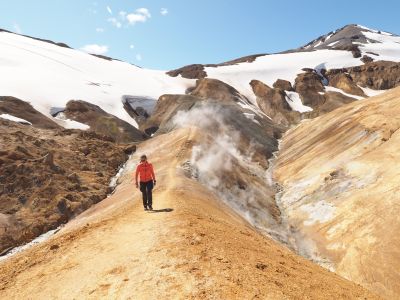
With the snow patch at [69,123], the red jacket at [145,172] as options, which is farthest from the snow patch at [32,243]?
the snow patch at [69,123]

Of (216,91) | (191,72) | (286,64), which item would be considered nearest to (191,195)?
(216,91)

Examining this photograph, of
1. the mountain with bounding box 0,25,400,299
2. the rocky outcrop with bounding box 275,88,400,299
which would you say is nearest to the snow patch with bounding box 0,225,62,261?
the mountain with bounding box 0,25,400,299

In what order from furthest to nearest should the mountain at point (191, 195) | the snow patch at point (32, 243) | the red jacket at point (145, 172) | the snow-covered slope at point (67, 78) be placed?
the snow-covered slope at point (67, 78), the snow patch at point (32, 243), the red jacket at point (145, 172), the mountain at point (191, 195)

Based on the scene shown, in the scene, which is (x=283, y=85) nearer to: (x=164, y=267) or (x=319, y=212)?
(x=319, y=212)

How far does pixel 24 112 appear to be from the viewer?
236 ft

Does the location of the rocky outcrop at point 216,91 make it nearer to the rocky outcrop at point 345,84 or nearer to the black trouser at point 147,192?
the rocky outcrop at point 345,84

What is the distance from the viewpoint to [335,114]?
67.1 m

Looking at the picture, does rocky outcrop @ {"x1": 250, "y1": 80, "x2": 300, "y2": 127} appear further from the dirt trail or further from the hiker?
the dirt trail

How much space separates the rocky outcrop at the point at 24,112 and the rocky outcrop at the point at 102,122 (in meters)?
8.27

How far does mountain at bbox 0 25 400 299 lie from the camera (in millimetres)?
13039

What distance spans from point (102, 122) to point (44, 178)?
4213 centimetres

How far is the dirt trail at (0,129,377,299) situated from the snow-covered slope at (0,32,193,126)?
6974 centimetres

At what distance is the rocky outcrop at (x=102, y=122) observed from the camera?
77.7 metres

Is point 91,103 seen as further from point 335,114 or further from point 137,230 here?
point 137,230
